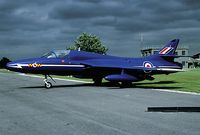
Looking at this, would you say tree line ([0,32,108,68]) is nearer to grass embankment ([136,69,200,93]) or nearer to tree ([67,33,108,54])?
tree ([67,33,108,54])

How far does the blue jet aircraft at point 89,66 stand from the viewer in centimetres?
2142

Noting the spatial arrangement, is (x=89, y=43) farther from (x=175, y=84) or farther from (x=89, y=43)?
(x=175, y=84)

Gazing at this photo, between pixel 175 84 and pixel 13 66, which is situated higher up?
pixel 13 66

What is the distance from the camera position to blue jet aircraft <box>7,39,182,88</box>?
21.4 meters

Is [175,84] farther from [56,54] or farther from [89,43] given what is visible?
[89,43]

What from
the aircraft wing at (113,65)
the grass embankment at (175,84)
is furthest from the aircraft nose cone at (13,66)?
the grass embankment at (175,84)

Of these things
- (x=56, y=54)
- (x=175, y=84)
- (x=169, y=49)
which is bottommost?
(x=175, y=84)

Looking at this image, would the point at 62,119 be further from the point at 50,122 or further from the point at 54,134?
the point at 54,134

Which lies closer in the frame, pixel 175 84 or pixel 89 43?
pixel 175 84

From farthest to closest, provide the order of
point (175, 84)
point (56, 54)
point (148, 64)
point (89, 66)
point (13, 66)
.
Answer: point (175, 84) < point (148, 64) < point (89, 66) < point (56, 54) < point (13, 66)

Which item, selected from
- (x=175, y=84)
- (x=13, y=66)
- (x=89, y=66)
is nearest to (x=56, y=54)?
(x=89, y=66)

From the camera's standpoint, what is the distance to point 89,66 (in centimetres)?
2305

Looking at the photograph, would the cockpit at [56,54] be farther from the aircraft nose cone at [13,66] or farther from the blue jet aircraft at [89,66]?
the aircraft nose cone at [13,66]

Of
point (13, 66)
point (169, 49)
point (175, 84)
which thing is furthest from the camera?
point (169, 49)
